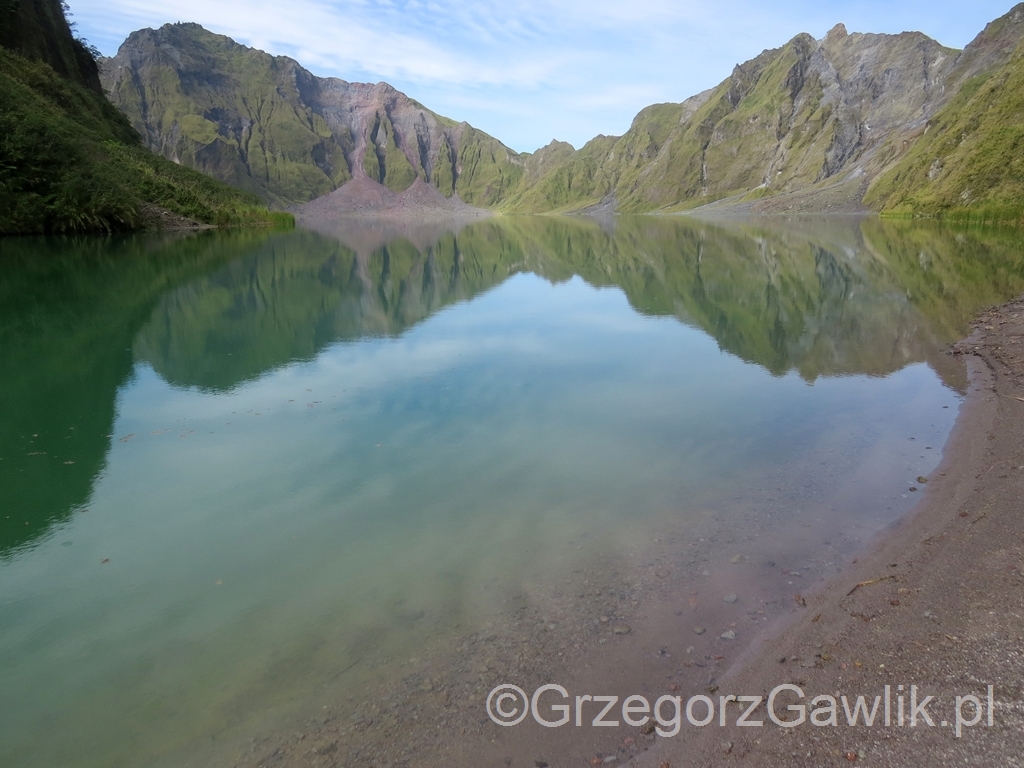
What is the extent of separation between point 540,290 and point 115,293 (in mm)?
15972

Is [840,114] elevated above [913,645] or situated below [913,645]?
above

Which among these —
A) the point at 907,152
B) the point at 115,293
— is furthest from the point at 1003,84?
the point at 115,293

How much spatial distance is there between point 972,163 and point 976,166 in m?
2.02

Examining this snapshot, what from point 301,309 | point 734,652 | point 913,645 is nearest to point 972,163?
point 301,309

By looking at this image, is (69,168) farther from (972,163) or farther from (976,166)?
(972,163)

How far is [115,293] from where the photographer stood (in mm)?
21641

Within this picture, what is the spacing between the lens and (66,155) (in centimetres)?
4300

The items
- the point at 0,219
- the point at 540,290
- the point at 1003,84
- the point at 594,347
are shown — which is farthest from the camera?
the point at 1003,84

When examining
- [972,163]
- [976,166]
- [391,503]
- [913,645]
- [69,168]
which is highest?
[972,163]

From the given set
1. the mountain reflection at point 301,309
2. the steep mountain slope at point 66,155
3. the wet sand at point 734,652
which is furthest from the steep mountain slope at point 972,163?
the steep mountain slope at point 66,155

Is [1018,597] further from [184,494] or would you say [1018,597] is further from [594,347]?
[594,347]

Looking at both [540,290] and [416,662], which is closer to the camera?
[416,662]

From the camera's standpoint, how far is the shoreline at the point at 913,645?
345cm

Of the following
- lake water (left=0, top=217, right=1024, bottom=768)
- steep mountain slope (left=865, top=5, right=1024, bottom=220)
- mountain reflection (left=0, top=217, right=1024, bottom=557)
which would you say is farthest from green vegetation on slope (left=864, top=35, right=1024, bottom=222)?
lake water (left=0, top=217, right=1024, bottom=768)
